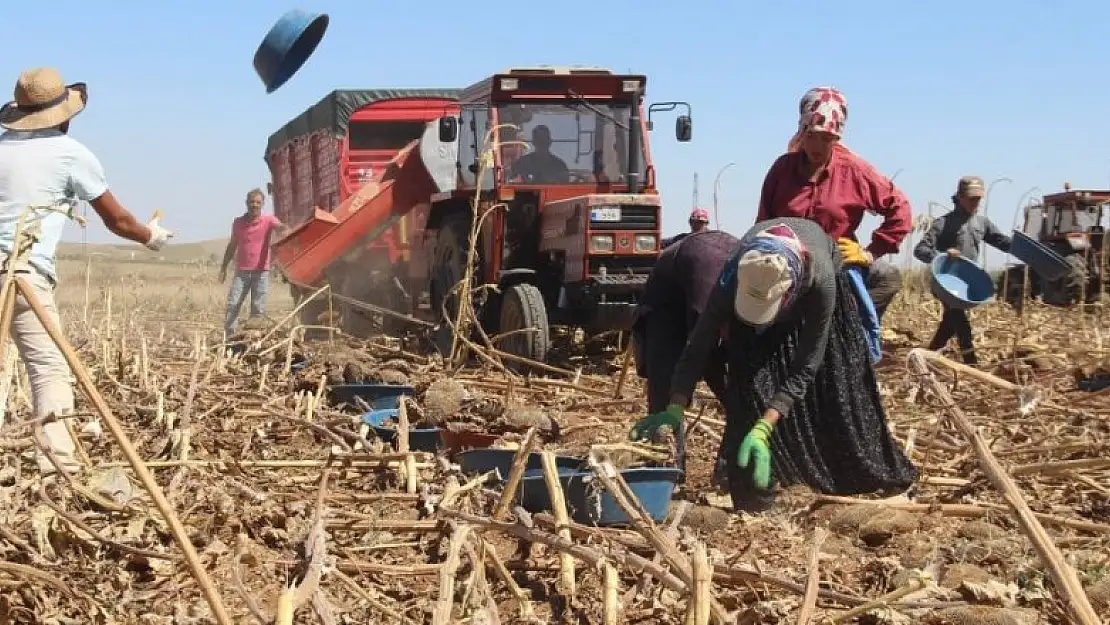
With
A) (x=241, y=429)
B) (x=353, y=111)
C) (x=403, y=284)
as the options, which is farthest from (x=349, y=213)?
(x=241, y=429)

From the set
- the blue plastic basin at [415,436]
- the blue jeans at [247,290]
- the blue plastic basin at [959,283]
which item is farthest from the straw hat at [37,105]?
A: the blue jeans at [247,290]

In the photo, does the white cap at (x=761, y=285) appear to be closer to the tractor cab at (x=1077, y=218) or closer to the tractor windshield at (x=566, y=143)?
the tractor windshield at (x=566, y=143)

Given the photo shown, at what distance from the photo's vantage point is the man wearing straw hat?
16.1 ft

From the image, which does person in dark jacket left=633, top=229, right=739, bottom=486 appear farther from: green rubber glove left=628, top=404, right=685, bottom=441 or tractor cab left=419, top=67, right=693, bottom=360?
tractor cab left=419, top=67, right=693, bottom=360

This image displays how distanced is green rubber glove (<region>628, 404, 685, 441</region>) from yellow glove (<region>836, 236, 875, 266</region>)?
942mm

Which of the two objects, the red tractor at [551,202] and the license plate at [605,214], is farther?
the red tractor at [551,202]

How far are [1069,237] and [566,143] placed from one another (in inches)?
391

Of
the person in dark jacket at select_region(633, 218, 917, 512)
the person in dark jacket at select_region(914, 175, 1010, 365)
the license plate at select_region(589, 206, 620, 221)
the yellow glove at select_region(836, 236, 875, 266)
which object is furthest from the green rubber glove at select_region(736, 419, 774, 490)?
the person in dark jacket at select_region(914, 175, 1010, 365)

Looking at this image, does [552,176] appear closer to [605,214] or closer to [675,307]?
[605,214]

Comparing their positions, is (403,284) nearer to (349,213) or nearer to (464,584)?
(349,213)

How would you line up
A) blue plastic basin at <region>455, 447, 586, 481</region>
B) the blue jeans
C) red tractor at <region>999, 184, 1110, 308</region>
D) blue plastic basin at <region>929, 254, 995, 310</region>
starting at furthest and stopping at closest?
1. red tractor at <region>999, 184, 1110, 308</region>
2. the blue jeans
3. blue plastic basin at <region>929, 254, 995, 310</region>
4. blue plastic basin at <region>455, 447, 586, 481</region>

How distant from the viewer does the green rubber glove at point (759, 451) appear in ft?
14.1

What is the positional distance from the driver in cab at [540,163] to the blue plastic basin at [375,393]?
3.43m

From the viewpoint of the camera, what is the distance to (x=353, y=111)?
1481 centimetres
